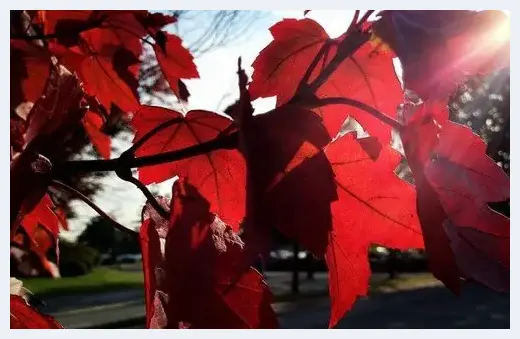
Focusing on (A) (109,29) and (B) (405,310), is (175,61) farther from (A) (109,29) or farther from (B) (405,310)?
(B) (405,310)

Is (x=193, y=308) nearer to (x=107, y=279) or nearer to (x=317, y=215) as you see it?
(x=317, y=215)

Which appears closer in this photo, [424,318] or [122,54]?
[122,54]

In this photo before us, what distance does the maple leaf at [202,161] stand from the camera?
26 cm

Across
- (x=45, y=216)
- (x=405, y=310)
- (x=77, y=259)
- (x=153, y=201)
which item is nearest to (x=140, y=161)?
(x=153, y=201)

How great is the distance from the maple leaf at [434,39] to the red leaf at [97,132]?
234mm

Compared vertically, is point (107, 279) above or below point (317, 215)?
below

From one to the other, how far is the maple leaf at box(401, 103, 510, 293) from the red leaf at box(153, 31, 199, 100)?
18cm

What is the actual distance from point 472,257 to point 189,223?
0.10 metres

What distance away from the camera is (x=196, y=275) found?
0.21 metres

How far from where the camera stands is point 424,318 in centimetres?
445

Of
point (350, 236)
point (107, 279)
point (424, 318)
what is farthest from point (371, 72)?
point (424, 318)

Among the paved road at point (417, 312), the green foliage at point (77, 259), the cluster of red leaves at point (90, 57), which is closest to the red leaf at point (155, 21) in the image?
the cluster of red leaves at point (90, 57)

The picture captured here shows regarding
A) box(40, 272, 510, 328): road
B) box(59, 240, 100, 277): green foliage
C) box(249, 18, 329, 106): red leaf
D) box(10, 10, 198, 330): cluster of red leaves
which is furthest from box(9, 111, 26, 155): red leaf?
box(40, 272, 510, 328): road

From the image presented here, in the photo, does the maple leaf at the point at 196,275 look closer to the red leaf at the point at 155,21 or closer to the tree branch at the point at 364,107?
the tree branch at the point at 364,107
